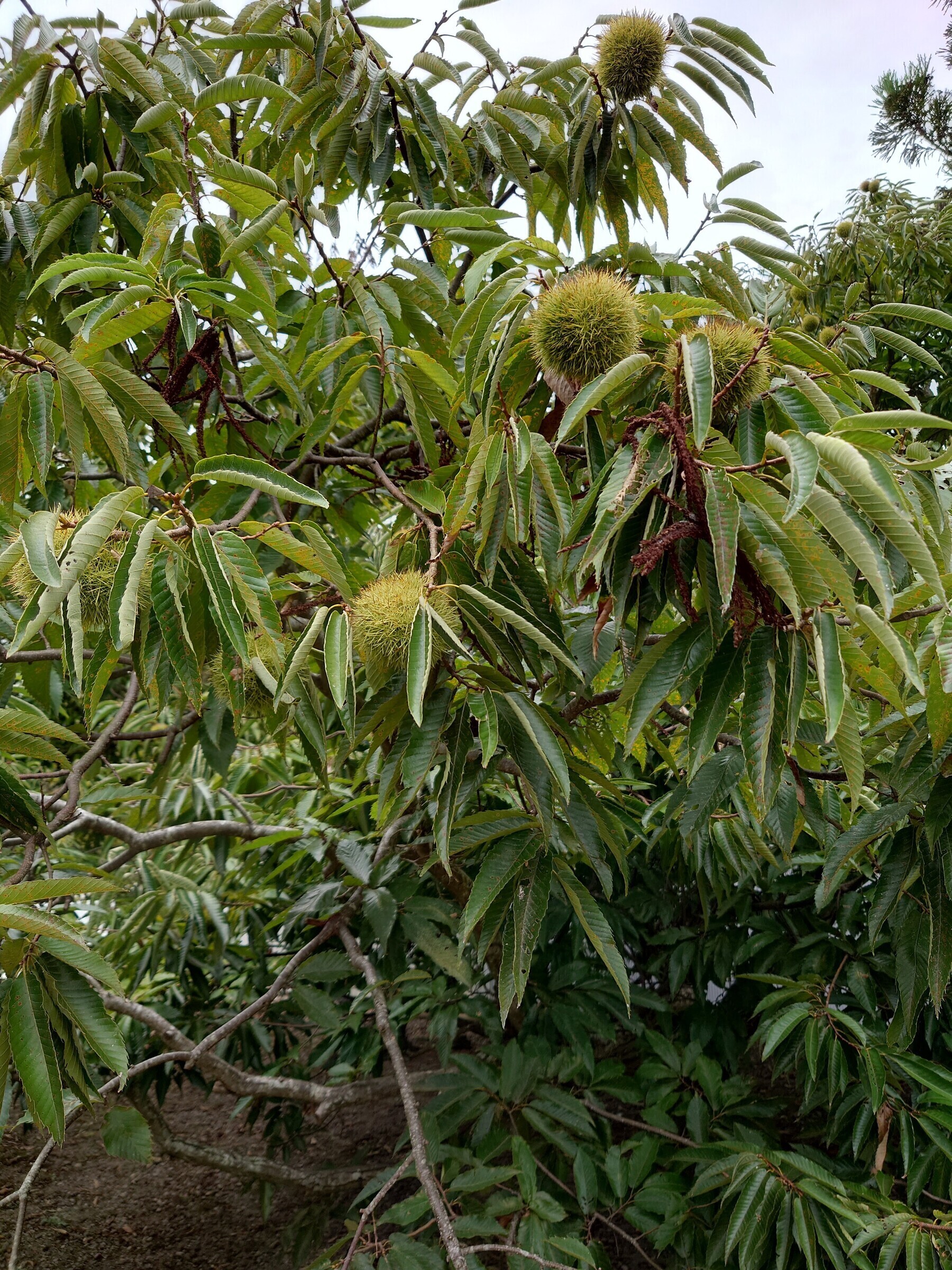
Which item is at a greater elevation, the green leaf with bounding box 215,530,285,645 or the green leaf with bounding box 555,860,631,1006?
the green leaf with bounding box 215,530,285,645

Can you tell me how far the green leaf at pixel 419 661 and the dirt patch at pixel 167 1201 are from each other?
1.88 metres

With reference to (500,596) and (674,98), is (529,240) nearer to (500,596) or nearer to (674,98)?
(500,596)

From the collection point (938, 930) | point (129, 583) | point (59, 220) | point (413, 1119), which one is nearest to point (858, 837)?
point (938, 930)

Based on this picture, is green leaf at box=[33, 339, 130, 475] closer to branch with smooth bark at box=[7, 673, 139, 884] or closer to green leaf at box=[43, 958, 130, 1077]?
branch with smooth bark at box=[7, 673, 139, 884]

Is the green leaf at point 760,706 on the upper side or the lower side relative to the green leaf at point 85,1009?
upper

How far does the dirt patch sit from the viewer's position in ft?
8.77

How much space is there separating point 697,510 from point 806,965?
1528 mm

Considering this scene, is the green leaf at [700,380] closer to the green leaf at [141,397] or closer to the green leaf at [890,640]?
the green leaf at [890,640]

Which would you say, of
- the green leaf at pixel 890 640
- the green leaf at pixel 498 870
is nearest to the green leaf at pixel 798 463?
the green leaf at pixel 890 640

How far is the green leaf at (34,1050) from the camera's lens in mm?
984

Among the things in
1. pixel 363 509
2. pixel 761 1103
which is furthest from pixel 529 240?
pixel 761 1103

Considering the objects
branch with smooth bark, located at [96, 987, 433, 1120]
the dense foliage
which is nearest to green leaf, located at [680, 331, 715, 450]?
the dense foliage

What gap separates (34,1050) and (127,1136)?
1.09m

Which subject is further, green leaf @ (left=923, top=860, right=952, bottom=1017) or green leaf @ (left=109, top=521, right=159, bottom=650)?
green leaf @ (left=923, top=860, right=952, bottom=1017)
